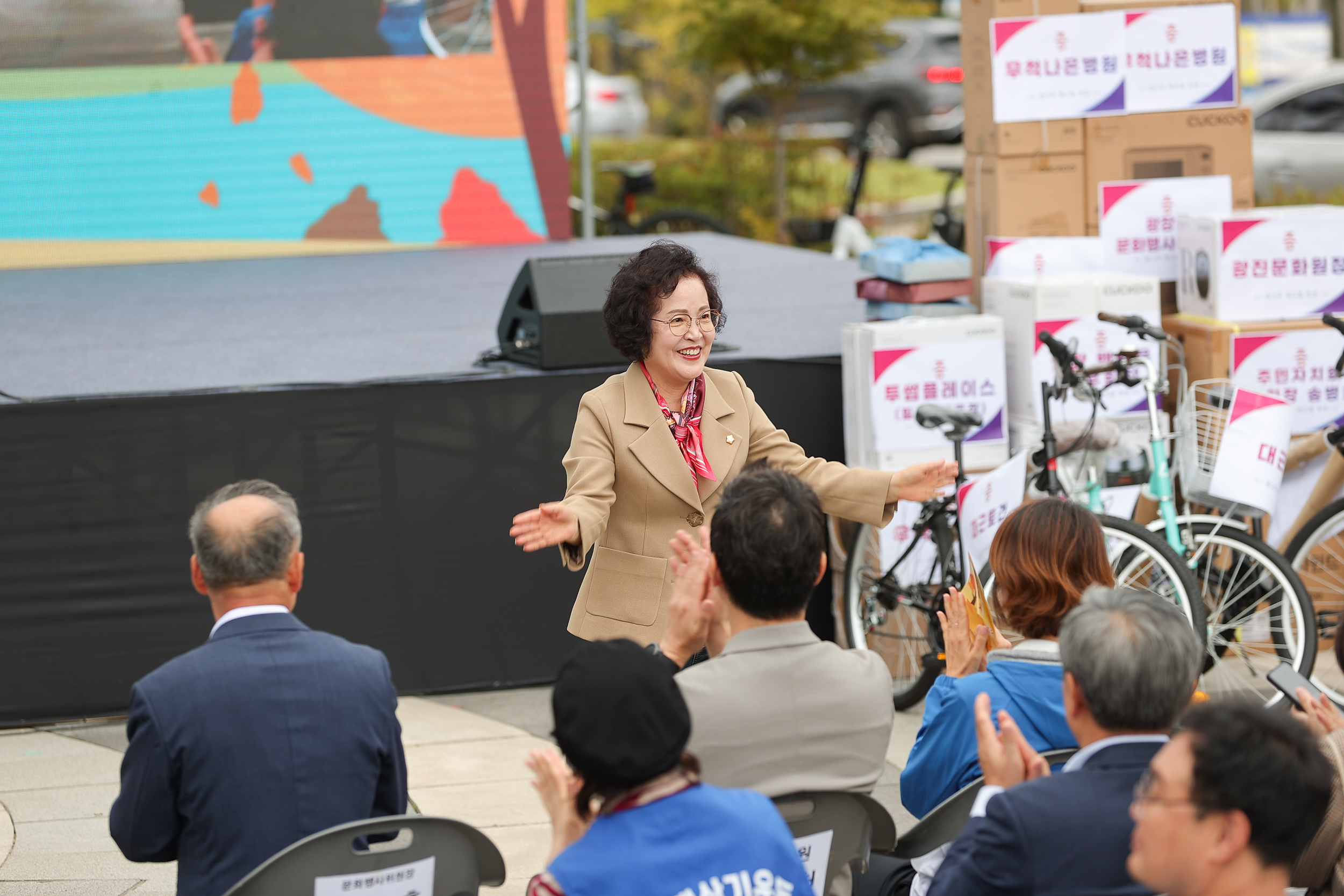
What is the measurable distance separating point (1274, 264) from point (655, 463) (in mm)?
3016

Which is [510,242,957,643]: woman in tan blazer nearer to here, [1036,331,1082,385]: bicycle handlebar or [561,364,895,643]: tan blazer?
[561,364,895,643]: tan blazer

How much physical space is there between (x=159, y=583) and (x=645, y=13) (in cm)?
1339

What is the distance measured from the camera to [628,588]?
343 centimetres

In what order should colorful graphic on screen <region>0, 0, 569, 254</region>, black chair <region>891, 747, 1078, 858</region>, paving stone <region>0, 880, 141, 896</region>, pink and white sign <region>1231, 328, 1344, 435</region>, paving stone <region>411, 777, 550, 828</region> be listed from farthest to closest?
colorful graphic on screen <region>0, 0, 569, 254</region> < pink and white sign <region>1231, 328, 1344, 435</region> < paving stone <region>411, 777, 550, 828</region> < paving stone <region>0, 880, 141, 896</region> < black chair <region>891, 747, 1078, 858</region>

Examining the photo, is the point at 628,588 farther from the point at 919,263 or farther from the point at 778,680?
the point at 919,263

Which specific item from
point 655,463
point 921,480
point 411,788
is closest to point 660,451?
point 655,463

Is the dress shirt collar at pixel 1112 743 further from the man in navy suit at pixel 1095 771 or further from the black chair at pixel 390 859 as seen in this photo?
the black chair at pixel 390 859

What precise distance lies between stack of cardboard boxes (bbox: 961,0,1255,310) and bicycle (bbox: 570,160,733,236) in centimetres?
699

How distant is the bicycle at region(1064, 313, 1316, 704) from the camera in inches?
185

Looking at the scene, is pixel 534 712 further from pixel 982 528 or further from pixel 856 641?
pixel 982 528

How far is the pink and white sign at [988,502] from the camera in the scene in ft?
14.8

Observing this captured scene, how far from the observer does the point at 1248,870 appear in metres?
1.80

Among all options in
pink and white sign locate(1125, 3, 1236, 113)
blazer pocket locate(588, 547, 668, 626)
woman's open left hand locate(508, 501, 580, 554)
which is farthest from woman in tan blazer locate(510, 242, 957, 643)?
pink and white sign locate(1125, 3, 1236, 113)

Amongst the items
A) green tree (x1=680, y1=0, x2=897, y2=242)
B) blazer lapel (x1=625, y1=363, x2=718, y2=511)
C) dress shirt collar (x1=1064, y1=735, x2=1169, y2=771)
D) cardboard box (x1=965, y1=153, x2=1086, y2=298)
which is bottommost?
dress shirt collar (x1=1064, y1=735, x2=1169, y2=771)
